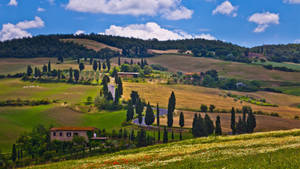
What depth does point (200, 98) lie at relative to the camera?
165500mm

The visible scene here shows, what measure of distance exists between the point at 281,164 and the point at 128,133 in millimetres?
86519

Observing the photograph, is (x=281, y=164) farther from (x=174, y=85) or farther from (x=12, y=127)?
(x=174, y=85)

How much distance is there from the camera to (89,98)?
147250 millimetres

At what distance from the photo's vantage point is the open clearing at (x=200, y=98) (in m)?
146

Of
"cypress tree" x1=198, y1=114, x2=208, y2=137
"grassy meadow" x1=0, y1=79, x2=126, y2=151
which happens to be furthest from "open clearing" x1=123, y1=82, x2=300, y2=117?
"cypress tree" x1=198, y1=114, x2=208, y2=137

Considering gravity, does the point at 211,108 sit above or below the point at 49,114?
above

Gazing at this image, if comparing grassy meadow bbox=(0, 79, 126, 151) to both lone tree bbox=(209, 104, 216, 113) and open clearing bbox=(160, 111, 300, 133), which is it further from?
lone tree bbox=(209, 104, 216, 113)

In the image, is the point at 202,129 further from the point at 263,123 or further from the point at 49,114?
the point at 49,114

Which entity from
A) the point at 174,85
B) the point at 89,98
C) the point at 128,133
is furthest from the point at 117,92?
the point at 174,85

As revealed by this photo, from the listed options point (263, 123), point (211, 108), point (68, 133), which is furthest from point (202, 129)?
point (68, 133)

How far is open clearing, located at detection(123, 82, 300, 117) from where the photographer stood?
146m

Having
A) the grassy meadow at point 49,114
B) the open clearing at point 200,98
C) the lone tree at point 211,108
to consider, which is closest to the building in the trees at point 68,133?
the grassy meadow at point 49,114

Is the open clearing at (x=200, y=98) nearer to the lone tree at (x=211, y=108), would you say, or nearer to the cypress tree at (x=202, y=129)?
the lone tree at (x=211, y=108)

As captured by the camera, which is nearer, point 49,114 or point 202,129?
point 202,129
